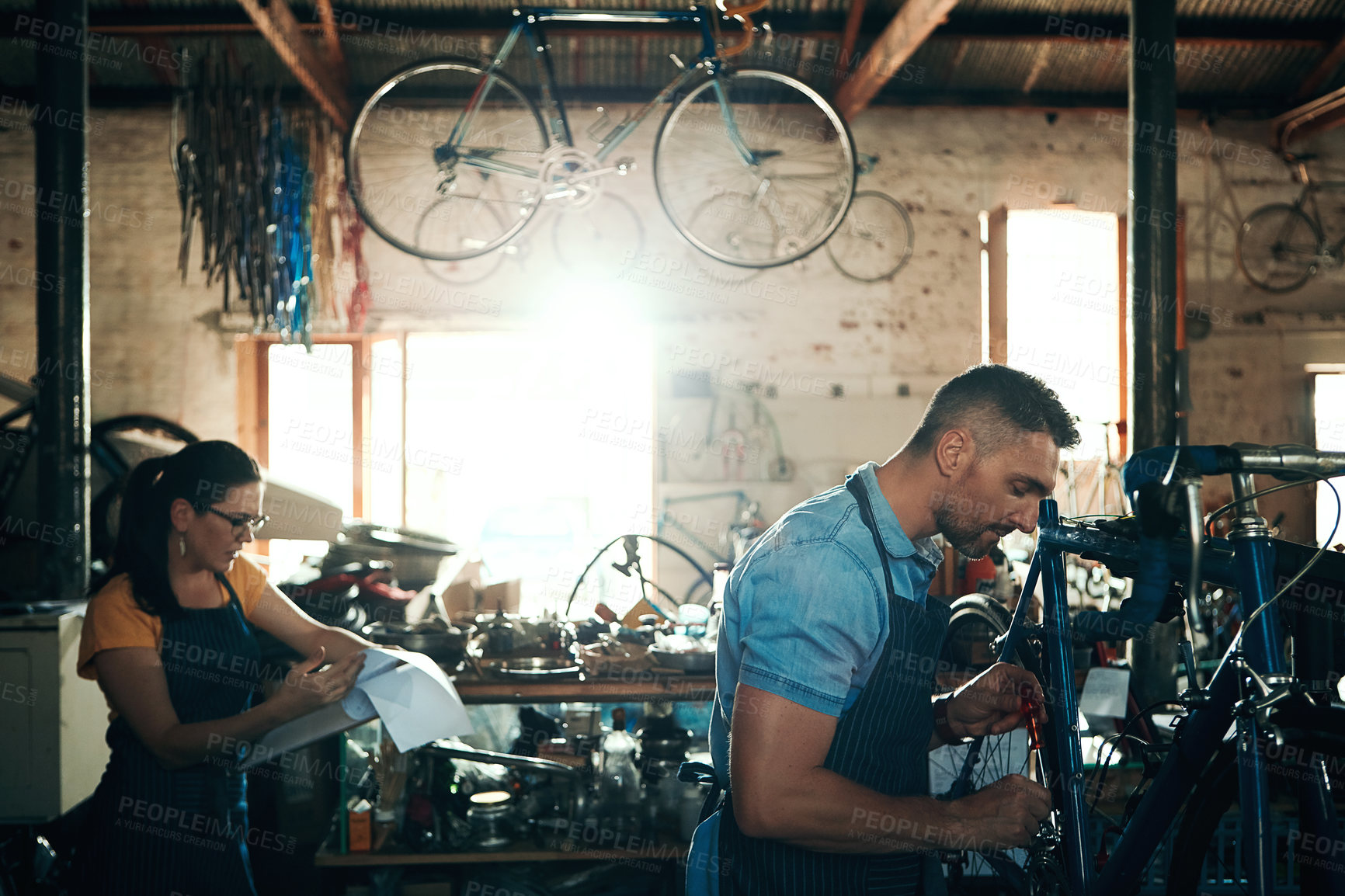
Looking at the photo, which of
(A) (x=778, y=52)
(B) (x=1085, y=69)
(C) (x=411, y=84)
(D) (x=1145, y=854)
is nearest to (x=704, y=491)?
(A) (x=778, y=52)

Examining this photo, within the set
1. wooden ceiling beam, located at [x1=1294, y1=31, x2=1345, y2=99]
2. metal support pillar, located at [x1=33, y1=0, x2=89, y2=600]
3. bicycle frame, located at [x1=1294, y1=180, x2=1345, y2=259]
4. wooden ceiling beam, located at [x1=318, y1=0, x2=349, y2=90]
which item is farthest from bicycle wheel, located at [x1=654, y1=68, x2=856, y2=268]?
metal support pillar, located at [x1=33, y1=0, x2=89, y2=600]

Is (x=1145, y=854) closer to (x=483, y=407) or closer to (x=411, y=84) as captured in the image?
(x=411, y=84)

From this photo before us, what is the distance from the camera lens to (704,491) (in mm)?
6484

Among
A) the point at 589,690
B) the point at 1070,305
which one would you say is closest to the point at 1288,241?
the point at 1070,305

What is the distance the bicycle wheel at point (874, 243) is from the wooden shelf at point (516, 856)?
4513mm

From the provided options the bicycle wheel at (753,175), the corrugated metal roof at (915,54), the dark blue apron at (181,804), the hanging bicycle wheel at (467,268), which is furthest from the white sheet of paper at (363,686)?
the bicycle wheel at (753,175)

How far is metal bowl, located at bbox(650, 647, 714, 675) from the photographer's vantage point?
3.03 metres

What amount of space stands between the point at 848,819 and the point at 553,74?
4232 mm

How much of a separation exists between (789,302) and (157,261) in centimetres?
433

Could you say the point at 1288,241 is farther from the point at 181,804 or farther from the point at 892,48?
the point at 181,804

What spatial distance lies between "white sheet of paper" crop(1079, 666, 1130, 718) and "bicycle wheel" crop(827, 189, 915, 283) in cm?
407

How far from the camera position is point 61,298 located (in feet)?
12.2

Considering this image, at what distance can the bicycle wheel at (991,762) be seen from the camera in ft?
6.22

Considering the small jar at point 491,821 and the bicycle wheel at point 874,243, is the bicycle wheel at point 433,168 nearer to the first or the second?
the bicycle wheel at point 874,243
